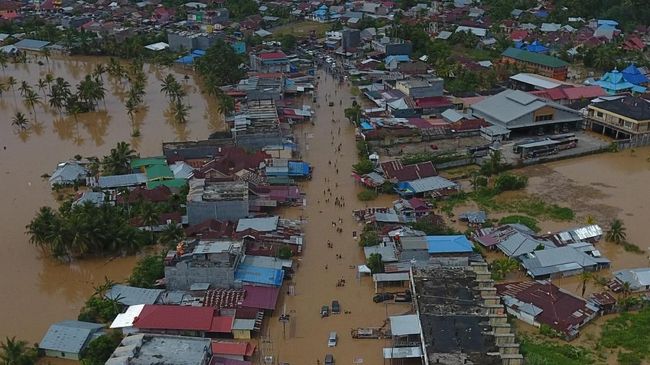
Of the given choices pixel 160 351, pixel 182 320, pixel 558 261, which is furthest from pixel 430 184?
pixel 160 351

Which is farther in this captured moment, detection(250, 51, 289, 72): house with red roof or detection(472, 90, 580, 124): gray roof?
detection(250, 51, 289, 72): house with red roof

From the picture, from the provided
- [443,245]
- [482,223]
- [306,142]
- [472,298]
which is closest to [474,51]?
[306,142]

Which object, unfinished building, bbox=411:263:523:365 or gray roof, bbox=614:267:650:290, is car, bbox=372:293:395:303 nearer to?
unfinished building, bbox=411:263:523:365

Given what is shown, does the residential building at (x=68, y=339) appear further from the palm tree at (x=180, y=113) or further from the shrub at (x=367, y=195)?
the palm tree at (x=180, y=113)

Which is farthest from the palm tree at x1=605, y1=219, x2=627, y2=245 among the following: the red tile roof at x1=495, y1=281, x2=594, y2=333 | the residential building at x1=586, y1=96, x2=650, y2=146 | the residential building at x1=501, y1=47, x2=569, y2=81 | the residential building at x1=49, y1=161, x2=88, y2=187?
the residential building at x1=501, y1=47, x2=569, y2=81

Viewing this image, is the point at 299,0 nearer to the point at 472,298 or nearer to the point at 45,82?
the point at 45,82

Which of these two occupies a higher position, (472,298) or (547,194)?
(472,298)
